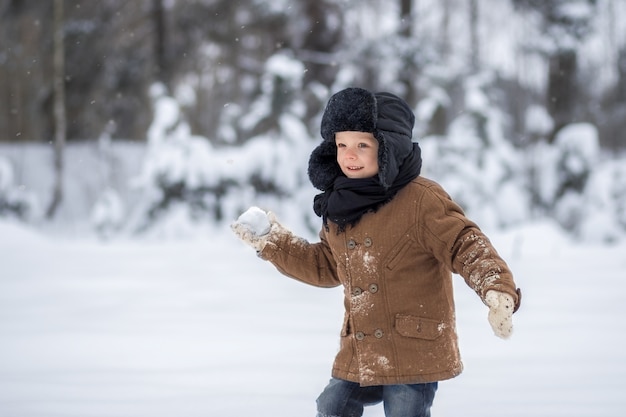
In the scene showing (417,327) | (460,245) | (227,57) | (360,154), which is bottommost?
(417,327)

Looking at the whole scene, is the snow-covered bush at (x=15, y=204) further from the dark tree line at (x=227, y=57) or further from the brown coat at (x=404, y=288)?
the brown coat at (x=404, y=288)

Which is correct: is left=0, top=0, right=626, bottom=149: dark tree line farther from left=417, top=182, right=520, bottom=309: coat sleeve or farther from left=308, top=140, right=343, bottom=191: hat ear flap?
left=417, top=182, right=520, bottom=309: coat sleeve

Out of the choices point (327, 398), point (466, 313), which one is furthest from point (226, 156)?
point (327, 398)

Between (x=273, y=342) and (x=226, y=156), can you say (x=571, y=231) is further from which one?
(x=273, y=342)

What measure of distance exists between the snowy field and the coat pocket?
945 millimetres

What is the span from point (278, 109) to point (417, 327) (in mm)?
8271

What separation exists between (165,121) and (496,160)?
487 cm

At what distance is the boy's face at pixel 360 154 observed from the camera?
2.16 m

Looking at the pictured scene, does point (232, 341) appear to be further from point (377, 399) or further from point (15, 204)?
point (15, 204)

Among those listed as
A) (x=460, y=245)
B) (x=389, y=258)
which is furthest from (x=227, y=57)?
(x=460, y=245)

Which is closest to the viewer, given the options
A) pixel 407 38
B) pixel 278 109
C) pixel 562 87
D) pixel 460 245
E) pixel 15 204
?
pixel 460 245

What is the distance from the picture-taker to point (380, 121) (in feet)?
7.00

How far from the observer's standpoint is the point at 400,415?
2064 mm

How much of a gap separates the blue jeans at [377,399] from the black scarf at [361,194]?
508mm
